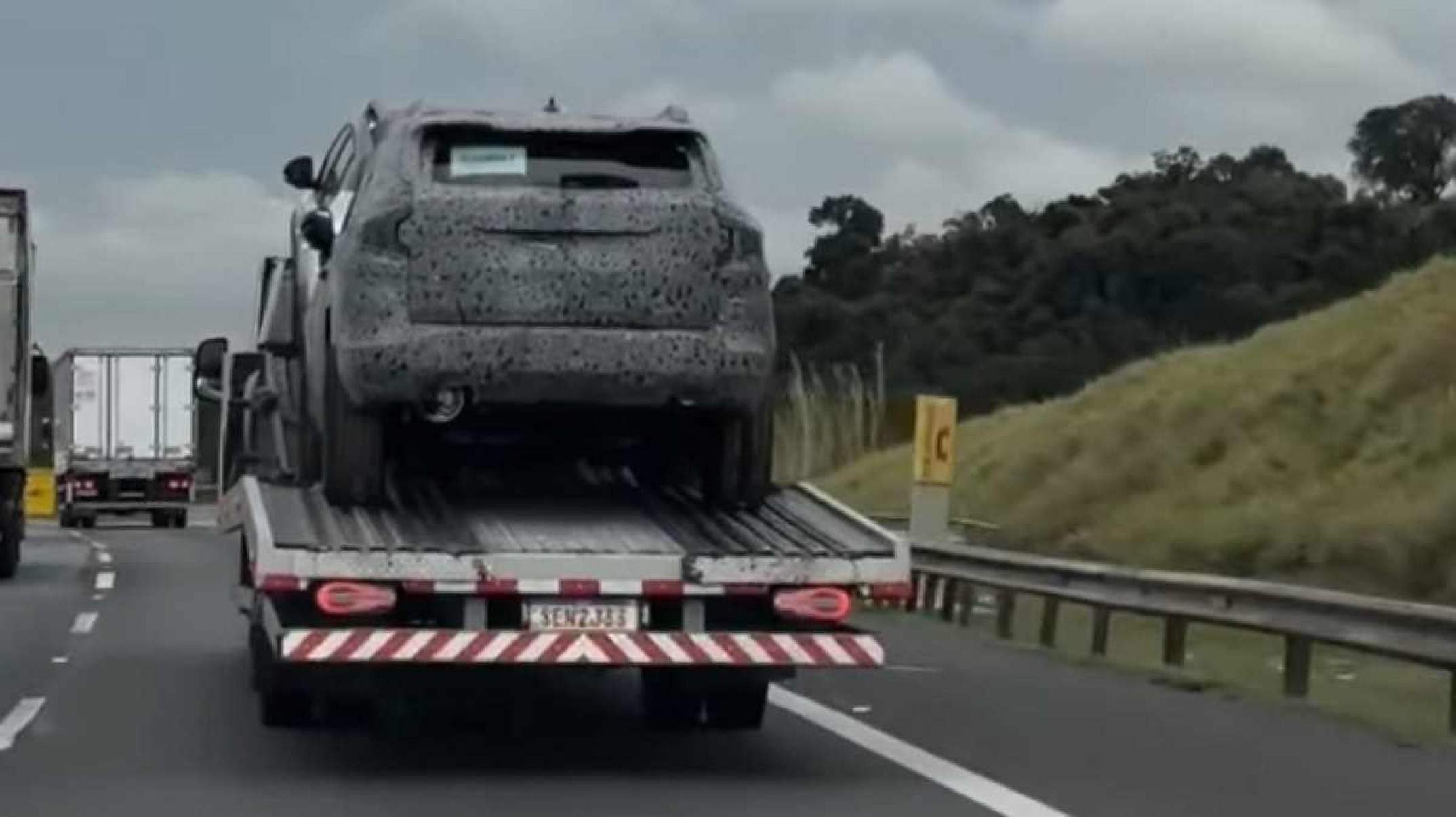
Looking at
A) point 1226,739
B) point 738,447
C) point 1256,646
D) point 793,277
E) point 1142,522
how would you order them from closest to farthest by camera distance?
point 738,447, point 1226,739, point 1256,646, point 1142,522, point 793,277

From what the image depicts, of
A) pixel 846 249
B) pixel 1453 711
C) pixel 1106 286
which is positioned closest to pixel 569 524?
pixel 1453 711

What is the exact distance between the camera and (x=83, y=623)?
23781 millimetres

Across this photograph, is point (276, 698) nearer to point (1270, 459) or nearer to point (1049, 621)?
point (1049, 621)

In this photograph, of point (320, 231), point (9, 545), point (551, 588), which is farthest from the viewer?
point (9, 545)

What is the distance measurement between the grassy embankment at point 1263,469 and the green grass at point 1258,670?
6cm

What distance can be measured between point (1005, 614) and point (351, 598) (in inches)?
474

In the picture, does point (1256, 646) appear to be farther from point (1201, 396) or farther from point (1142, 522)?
point (1201, 396)

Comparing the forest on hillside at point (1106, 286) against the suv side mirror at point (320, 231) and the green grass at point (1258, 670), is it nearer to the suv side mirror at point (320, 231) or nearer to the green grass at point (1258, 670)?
the green grass at point (1258, 670)

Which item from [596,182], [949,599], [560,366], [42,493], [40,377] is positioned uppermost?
[596,182]

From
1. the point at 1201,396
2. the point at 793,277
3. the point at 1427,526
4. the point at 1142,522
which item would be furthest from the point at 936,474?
Result: the point at 793,277

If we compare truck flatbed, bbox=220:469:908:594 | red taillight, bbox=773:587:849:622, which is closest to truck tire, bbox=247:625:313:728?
truck flatbed, bbox=220:469:908:594

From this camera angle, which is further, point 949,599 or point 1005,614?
point 949,599

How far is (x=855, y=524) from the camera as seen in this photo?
43.3ft

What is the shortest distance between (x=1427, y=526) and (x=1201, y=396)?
1300 cm
